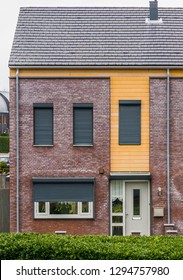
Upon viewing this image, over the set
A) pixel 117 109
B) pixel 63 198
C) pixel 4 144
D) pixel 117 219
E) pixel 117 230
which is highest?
pixel 117 109

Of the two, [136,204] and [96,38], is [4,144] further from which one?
[136,204]

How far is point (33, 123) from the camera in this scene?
23641 mm

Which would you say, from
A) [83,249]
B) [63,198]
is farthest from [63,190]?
[83,249]

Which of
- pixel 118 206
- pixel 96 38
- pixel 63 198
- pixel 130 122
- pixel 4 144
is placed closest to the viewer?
pixel 63 198

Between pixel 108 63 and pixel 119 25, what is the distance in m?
2.46

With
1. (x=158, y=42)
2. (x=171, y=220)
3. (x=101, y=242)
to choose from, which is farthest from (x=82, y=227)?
(x=101, y=242)

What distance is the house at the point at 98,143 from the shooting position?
77.0ft

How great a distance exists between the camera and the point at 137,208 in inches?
931

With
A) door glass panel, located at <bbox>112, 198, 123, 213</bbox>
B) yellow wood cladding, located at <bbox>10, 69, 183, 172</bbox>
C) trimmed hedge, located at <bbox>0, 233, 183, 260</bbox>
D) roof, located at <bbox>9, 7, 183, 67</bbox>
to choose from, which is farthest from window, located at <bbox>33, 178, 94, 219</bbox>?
trimmed hedge, located at <bbox>0, 233, 183, 260</bbox>

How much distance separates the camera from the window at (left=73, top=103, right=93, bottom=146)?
933 inches

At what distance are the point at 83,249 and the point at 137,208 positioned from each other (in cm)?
1006

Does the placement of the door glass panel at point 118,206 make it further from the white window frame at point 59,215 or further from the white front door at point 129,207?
the white window frame at point 59,215

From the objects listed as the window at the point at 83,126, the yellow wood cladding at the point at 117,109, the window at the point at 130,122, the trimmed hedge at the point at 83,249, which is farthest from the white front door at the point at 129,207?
the trimmed hedge at the point at 83,249

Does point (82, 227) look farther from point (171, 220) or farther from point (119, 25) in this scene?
point (119, 25)
